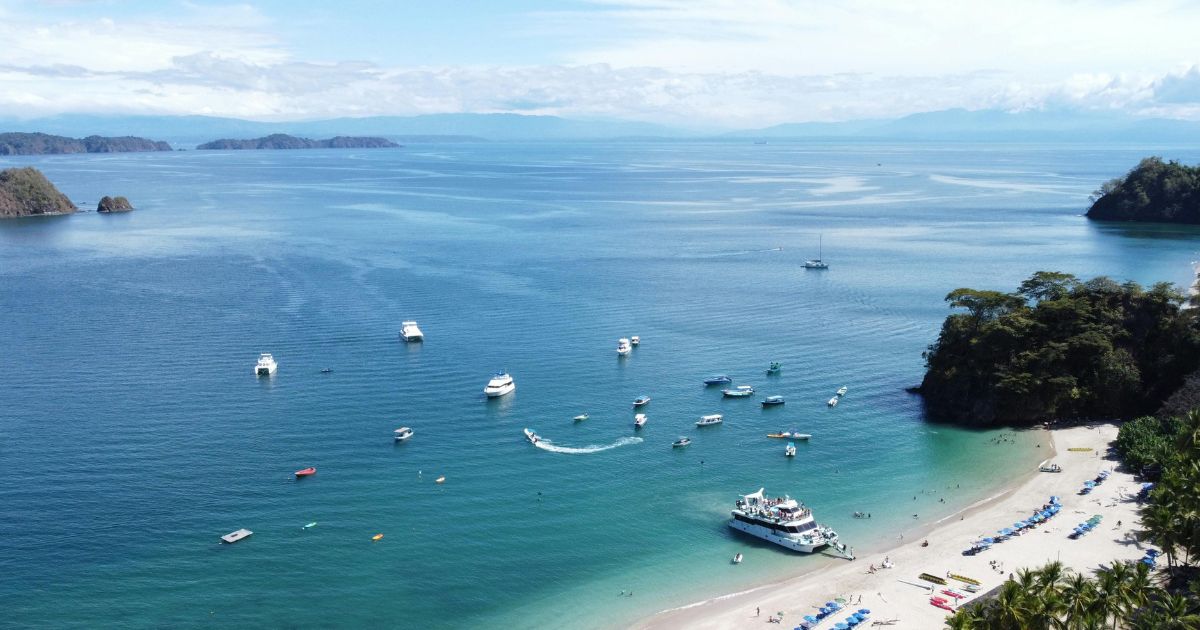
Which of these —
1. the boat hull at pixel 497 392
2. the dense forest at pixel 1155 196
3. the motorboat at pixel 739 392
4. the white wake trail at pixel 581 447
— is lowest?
the white wake trail at pixel 581 447

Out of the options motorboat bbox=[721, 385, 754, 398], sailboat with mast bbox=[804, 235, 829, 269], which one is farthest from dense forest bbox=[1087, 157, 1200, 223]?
motorboat bbox=[721, 385, 754, 398]

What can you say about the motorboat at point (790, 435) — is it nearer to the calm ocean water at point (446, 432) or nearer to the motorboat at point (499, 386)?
the calm ocean water at point (446, 432)

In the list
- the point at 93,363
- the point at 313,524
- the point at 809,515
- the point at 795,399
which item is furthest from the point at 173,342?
the point at 809,515

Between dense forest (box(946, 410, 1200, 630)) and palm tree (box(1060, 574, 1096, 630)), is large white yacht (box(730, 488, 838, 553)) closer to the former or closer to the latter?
dense forest (box(946, 410, 1200, 630))

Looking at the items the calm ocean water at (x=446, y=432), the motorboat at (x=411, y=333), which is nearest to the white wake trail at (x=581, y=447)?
the calm ocean water at (x=446, y=432)

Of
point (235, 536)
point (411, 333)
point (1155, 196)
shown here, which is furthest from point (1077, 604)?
point (1155, 196)

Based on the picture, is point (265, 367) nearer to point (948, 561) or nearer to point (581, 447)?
point (581, 447)
